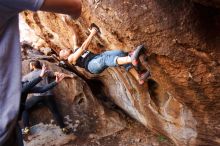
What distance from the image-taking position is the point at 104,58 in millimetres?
4949

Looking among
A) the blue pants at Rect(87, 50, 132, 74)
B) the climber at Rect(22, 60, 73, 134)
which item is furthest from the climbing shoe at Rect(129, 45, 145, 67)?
the climber at Rect(22, 60, 73, 134)

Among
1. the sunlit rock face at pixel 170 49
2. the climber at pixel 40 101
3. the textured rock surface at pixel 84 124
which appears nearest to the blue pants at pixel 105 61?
the sunlit rock face at pixel 170 49

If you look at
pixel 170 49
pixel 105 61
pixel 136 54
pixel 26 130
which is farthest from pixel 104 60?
pixel 26 130

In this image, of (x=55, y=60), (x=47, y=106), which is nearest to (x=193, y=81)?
(x=47, y=106)

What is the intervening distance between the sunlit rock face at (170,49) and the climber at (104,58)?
126 millimetres

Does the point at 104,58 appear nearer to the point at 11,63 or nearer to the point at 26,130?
the point at 11,63

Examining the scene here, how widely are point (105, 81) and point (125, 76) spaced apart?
1898mm

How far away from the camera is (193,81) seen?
4.46 meters

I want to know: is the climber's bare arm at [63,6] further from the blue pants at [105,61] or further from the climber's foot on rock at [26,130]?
the climber's foot on rock at [26,130]

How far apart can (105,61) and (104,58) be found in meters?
0.05

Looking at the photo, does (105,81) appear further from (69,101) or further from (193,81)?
(193,81)

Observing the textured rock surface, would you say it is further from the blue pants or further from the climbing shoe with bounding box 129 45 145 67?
the climbing shoe with bounding box 129 45 145 67

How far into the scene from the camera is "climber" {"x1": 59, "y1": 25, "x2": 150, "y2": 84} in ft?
14.4

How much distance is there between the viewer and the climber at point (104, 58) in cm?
439
